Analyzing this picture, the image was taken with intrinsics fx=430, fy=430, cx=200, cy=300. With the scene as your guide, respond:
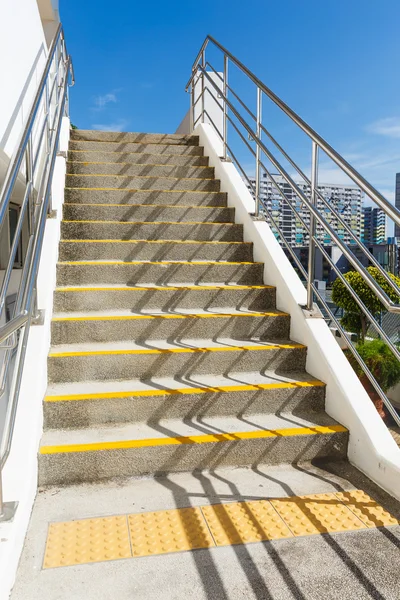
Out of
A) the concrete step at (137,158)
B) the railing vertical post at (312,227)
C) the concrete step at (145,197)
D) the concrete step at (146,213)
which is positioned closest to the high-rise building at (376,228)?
the railing vertical post at (312,227)

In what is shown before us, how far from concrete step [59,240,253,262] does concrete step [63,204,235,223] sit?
374 mm

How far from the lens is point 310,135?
7.80ft

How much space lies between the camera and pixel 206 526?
1.51m

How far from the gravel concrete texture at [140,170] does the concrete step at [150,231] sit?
873 millimetres

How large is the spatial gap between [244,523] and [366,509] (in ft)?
1.59

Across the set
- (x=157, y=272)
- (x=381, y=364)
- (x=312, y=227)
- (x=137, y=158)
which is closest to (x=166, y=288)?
(x=157, y=272)

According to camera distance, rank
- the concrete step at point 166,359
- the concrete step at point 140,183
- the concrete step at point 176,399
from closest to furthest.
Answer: the concrete step at point 176,399 → the concrete step at point 166,359 → the concrete step at point 140,183

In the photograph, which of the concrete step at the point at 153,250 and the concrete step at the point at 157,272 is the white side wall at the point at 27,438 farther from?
the concrete step at the point at 153,250

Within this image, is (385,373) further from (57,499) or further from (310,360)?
(57,499)

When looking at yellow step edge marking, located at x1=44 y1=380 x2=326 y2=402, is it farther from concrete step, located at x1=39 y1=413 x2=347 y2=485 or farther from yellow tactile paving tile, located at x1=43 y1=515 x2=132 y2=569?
yellow tactile paving tile, located at x1=43 y1=515 x2=132 y2=569

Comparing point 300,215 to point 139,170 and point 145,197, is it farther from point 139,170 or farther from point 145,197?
point 139,170

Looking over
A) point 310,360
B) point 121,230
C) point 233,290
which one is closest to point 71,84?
point 121,230

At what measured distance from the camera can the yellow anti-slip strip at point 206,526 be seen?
4.59 ft

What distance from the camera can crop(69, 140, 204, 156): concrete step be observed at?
4.36 metres
